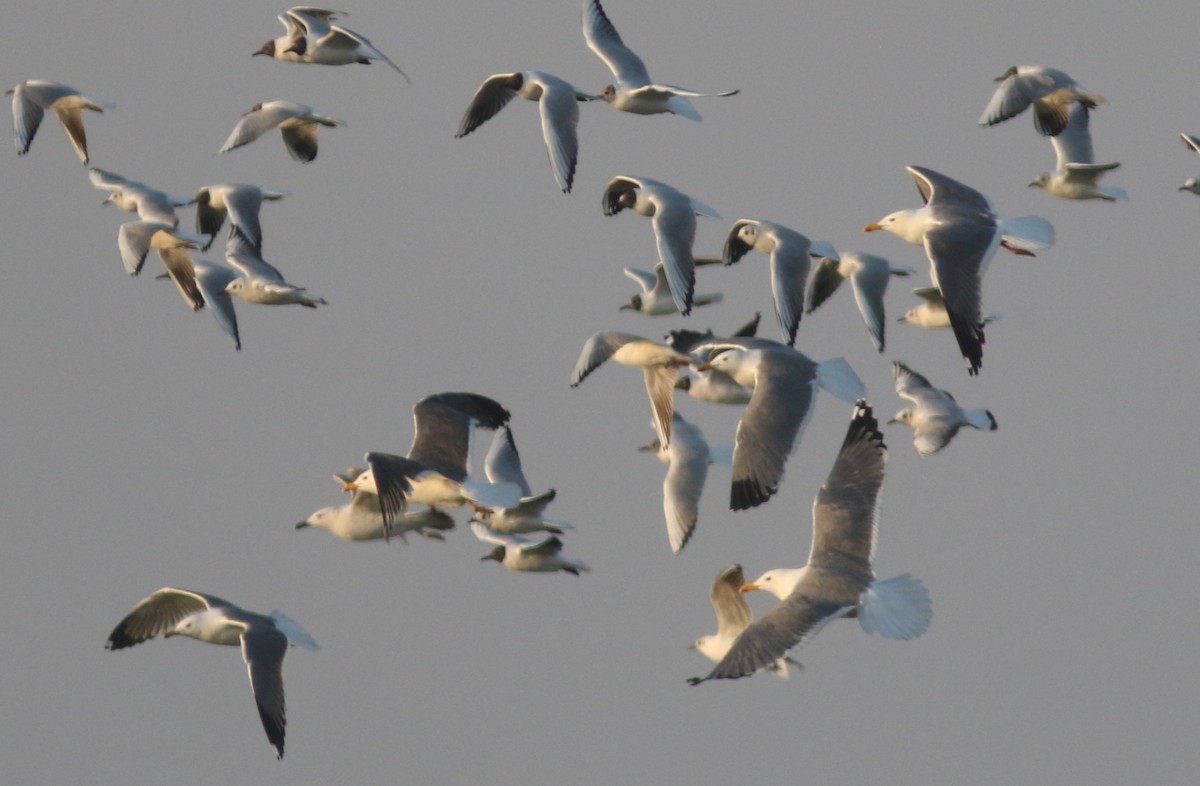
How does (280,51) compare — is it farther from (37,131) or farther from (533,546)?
(533,546)

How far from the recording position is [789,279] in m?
15.6

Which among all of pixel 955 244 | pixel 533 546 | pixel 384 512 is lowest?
pixel 533 546

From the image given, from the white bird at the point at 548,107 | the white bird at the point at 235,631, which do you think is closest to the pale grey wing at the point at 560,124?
the white bird at the point at 548,107

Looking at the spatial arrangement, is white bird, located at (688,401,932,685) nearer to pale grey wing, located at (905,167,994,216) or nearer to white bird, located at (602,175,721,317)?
pale grey wing, located at (905,167,994,216)

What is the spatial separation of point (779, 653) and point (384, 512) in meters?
2.96

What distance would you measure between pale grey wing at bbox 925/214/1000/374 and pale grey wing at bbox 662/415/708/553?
275cm

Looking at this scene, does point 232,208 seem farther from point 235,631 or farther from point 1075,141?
point 1075,141

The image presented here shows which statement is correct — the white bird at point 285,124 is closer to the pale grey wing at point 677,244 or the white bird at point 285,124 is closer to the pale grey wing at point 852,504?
the pale grey wing at point 677,244

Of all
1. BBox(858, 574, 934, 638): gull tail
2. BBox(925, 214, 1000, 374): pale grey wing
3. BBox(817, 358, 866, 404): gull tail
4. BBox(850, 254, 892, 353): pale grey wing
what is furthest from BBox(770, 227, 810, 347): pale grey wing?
BBox(858, 574, 934, 638): gull tail

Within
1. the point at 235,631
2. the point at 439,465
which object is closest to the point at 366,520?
the point at 439,465

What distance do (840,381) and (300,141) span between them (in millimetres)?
6102

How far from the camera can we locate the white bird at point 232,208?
17672 mm

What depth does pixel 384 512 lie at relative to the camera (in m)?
13.7

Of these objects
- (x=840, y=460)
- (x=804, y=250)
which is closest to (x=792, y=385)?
(x=840, y=460)
